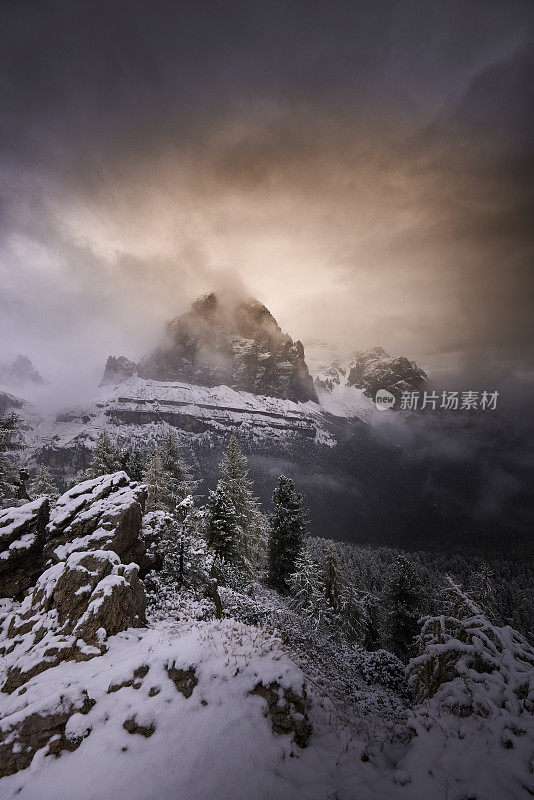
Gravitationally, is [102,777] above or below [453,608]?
below

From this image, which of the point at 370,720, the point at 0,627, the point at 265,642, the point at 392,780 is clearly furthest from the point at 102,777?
the point at 0,627

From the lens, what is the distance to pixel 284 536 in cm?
2725

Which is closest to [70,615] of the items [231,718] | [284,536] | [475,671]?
[231,718]

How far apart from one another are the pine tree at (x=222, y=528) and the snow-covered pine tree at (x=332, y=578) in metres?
9.07

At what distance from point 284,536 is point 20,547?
789 inches

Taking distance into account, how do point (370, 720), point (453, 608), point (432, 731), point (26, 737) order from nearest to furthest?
1. point (432, 731)
2. point (26, 737)
3. point (370, 720)
4. point (453, 608)

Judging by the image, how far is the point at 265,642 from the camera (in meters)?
7.55

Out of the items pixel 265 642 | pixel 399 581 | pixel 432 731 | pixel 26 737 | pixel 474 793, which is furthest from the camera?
pixel 399 581

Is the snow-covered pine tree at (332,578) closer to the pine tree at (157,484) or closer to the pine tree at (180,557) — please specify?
the pine tree at (157,484)

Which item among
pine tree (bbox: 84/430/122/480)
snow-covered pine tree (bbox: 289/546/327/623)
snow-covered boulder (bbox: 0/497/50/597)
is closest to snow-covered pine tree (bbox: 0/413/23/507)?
pine tree (bbox: 84/430/122/480)

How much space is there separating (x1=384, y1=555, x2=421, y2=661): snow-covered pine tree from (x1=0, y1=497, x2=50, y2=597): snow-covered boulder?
27.1 meters

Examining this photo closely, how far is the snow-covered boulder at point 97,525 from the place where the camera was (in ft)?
38.5

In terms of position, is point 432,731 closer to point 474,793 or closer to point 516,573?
point 474,793

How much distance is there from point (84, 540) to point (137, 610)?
12.5 ft
